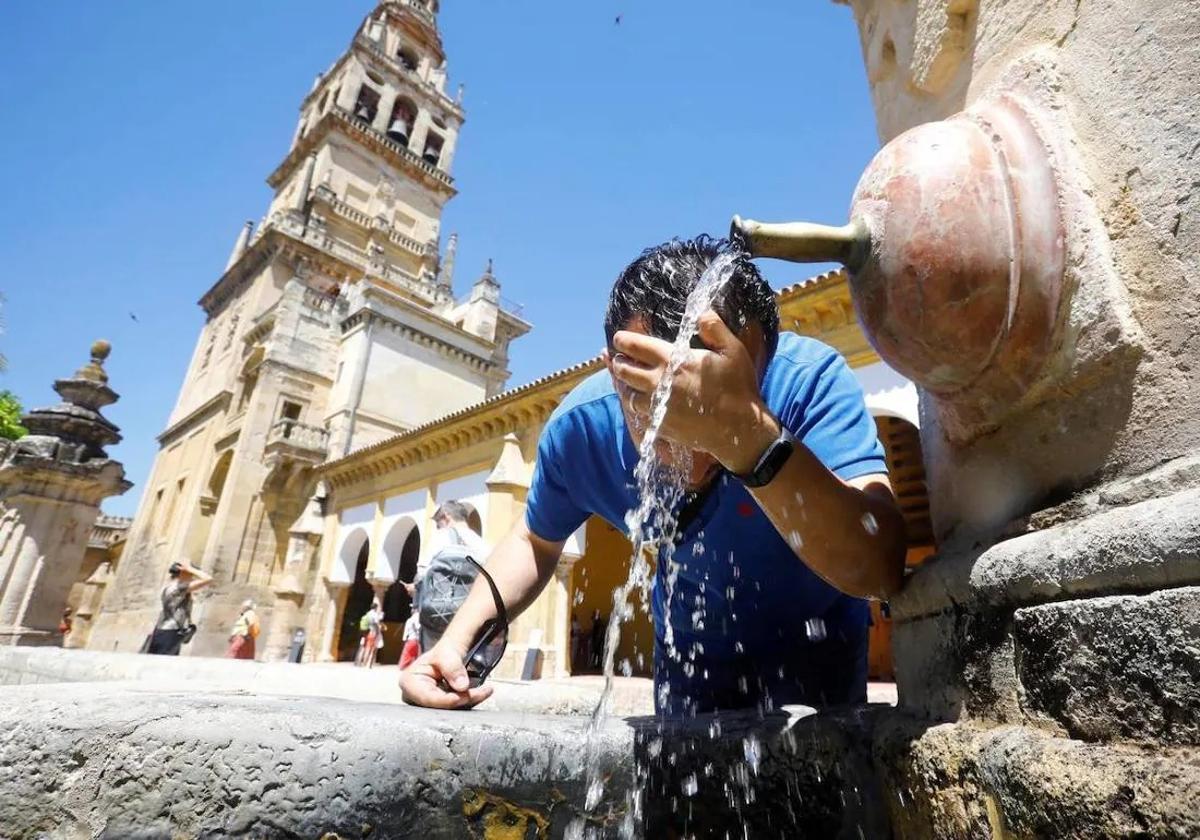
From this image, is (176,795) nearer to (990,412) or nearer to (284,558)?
(990,412)

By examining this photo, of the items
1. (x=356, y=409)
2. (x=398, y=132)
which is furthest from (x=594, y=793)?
(x=398, y=132)

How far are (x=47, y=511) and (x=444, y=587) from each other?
601 cm

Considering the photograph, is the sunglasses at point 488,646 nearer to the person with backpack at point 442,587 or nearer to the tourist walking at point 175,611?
the person with backpack at point 442,587

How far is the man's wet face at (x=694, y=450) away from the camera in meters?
1.08

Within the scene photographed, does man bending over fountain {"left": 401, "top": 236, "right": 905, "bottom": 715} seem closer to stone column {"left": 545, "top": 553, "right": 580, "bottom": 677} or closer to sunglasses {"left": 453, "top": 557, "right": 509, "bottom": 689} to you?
sunglasses {"left": 453, "top": 557, "right": 509, "bottom": 689}

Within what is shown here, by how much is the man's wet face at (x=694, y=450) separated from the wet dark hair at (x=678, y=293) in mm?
17

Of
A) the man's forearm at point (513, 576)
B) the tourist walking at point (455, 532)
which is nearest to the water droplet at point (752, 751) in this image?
the man's forearm at point (513, 576)

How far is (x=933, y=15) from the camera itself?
1.27 m

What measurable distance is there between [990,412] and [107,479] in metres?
9.39

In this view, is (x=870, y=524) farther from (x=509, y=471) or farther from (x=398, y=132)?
(x=398, y=132)

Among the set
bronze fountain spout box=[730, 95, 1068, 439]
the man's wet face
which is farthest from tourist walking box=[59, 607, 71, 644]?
bronze fountain spout box=[730, 95, 1068, 439]

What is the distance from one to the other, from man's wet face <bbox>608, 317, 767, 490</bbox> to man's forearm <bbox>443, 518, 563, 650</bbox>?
66 cm

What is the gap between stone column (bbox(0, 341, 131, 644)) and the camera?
7219 mm

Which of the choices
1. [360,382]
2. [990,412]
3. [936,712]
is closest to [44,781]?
[936,712]
